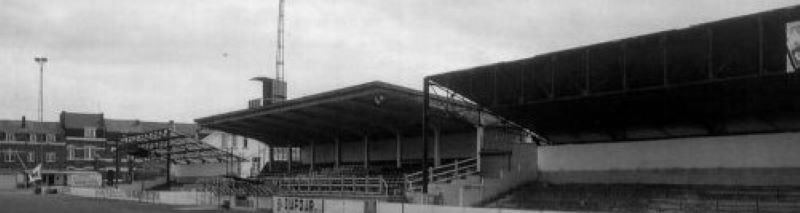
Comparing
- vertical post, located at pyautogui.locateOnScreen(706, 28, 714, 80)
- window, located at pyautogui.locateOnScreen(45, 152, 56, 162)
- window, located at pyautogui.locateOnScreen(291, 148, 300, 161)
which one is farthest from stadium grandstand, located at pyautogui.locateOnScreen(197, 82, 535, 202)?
window, located at pyautogui.locateOnScreen(45, 152, 56, 162)

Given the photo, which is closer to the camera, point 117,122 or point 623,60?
point 623,60

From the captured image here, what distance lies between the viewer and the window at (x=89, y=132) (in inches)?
5630

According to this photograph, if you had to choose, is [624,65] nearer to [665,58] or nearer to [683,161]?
[665,58]

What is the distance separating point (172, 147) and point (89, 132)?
71.0m

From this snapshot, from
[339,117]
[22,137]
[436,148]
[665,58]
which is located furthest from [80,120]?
[665,58]

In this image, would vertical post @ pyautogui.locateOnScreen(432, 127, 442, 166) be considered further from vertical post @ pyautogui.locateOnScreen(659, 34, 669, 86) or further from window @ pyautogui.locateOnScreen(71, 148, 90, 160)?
window @ pyautogui.locateOnScreen(71, 148, 90, 160)

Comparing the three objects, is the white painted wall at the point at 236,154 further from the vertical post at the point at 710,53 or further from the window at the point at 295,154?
the vertical post at the point at 710,53

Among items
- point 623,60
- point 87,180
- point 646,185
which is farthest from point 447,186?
point 87,180

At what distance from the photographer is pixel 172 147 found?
261 feet

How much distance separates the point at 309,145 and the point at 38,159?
86.7m

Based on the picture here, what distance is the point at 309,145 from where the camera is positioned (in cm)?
6744

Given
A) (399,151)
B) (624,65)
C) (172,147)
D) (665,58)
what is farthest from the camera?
(172,147)

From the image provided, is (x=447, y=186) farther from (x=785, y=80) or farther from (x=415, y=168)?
(x=785, y=80)

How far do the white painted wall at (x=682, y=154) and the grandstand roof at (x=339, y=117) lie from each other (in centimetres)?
661
